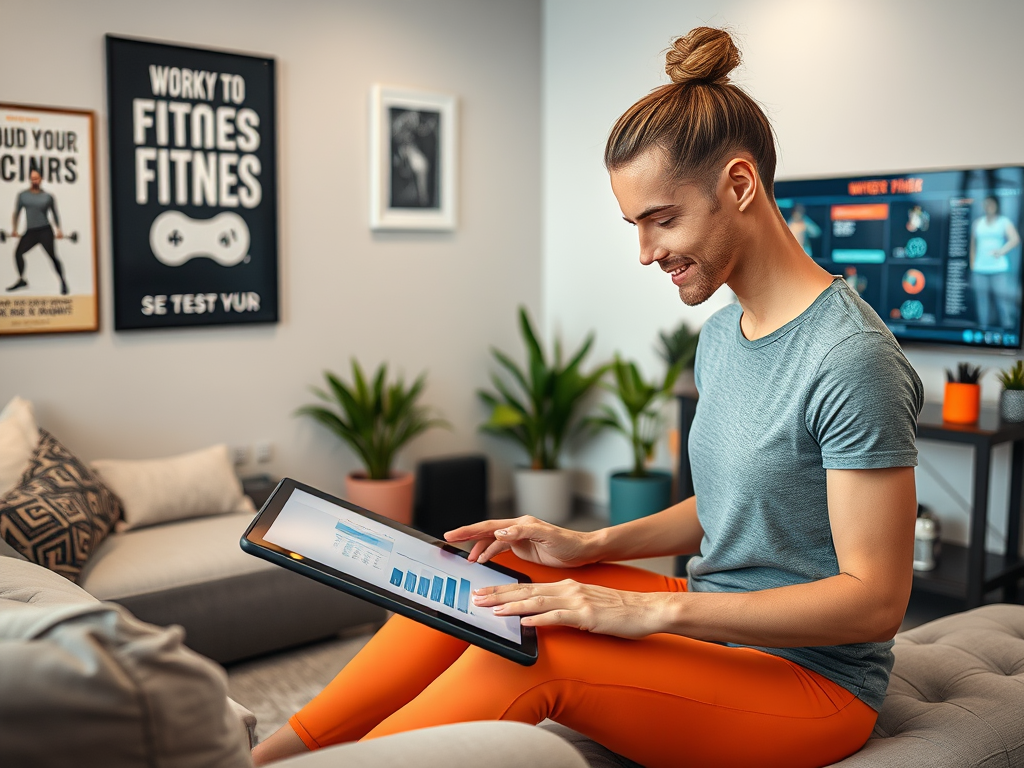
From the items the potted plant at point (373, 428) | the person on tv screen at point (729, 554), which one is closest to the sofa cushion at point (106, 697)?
the person on tv screen at point (729, 554)

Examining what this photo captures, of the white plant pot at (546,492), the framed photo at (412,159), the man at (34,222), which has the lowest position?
the white plant pot at (546,492)

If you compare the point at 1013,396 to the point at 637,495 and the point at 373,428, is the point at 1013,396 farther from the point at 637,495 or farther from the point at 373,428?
the point at 373,428

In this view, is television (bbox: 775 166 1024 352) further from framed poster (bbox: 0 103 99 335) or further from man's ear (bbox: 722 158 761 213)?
framed poster (bbox: 0 103 99 335)

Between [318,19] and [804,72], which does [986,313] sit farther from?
[318,19]

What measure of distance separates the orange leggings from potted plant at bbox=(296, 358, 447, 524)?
8.18 ft

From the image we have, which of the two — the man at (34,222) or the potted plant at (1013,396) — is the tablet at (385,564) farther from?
the man at (34,222)

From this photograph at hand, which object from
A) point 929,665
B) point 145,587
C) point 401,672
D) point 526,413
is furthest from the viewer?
point 526,413

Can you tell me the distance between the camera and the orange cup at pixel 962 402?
293 centimetres

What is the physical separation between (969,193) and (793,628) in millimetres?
2426

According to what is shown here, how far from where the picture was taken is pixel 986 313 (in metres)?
3.12

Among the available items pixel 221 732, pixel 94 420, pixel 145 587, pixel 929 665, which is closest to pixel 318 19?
pixel 94 420

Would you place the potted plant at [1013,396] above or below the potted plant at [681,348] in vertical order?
below

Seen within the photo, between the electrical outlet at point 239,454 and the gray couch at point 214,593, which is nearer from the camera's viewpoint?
the gray couch at point 214,593

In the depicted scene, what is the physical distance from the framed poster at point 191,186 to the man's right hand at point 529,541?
2.50 metres
